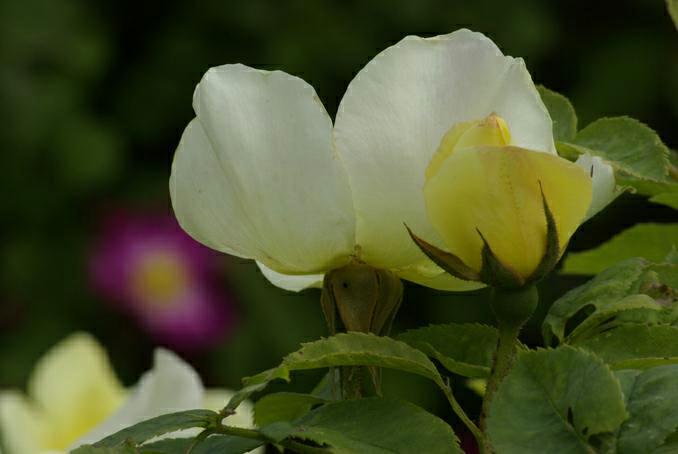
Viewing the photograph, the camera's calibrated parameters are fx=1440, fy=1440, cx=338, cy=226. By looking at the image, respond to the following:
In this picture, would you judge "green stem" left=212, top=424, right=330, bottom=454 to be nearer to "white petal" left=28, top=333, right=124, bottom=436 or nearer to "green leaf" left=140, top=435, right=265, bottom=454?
"green leaf" left=140, top=435, right=265, bottom=454

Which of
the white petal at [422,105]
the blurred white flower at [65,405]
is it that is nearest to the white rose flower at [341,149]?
the white petal at [422,105]

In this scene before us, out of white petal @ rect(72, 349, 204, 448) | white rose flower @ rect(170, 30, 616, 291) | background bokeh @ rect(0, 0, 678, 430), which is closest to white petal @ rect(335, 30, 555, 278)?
white rose flower @ rect(170, 30, 616, 291)

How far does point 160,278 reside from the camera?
2.60 m

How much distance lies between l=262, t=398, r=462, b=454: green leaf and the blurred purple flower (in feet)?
6.81

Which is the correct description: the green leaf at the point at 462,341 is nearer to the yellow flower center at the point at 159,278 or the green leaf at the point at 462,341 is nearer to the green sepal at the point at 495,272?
the green sepal at the point at 495,272

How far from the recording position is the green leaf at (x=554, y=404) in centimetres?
42

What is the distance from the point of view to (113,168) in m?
2.65

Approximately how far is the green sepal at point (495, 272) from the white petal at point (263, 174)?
2.3 inches

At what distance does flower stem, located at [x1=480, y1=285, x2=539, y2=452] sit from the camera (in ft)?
1.52

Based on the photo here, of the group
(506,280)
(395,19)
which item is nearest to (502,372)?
(506,280)

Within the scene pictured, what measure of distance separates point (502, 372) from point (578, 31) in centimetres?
257

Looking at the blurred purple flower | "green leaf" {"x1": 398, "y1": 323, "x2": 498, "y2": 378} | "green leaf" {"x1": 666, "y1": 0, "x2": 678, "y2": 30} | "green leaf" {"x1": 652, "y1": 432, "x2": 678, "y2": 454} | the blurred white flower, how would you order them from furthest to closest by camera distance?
the blurred purple flower
the blurred white flower
"green leaf" {"x1": 666, "y1": 0, "x2": 678, "y2": 30}
"green leaf" {"x1": 398, "y1": 323, "x2": 498, "y2": 378}
"green leaf" {"x1": 652, "y1": 432, "x2": 678, "y2": 454}

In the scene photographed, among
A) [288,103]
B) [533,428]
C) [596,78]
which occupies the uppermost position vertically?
[288,103]

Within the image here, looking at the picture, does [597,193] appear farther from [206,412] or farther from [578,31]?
[578,31]
